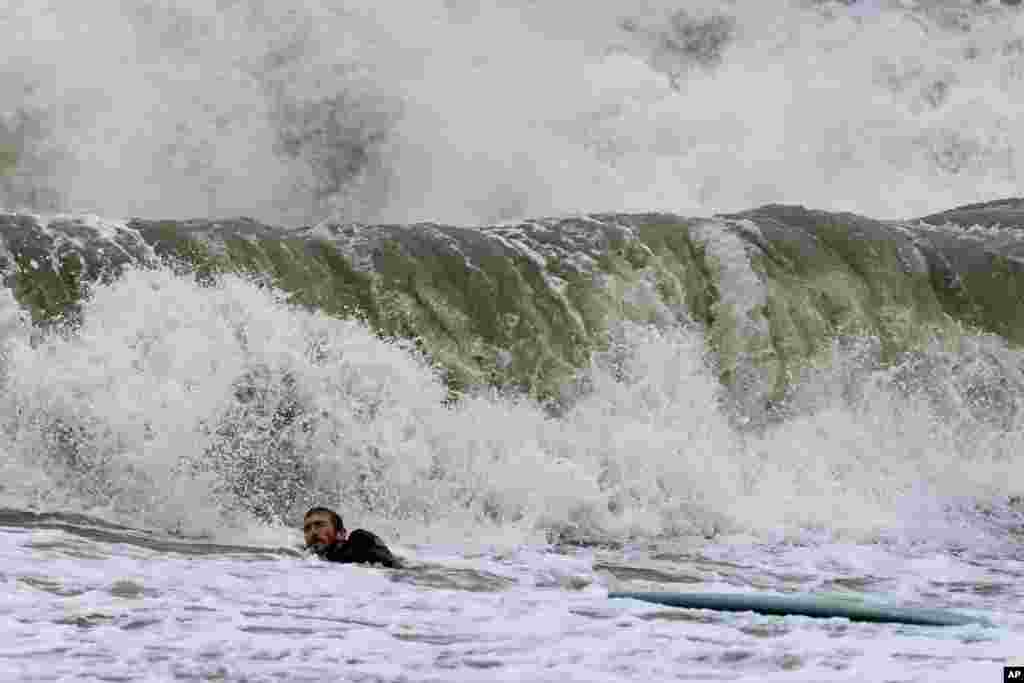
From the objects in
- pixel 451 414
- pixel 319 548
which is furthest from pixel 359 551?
pixel 451 414

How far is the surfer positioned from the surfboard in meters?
1.29

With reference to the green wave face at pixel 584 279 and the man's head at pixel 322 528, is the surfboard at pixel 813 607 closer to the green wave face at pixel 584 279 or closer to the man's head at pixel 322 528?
the man's head at pixel 322 528

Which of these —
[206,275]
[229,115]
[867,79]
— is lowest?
[206,275]

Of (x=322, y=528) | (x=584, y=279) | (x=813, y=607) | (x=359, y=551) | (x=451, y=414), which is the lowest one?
(x=813, y=607)

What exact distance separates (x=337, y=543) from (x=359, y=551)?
145 millimetres

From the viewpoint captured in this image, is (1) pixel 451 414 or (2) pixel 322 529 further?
(1) pixel 451 414

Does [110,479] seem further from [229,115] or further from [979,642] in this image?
[229,115]

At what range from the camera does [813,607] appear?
792 cm

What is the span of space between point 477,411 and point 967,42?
2004cm

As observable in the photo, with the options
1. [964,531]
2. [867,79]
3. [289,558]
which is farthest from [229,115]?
[289,558]

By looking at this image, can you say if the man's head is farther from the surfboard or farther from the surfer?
the surfboard

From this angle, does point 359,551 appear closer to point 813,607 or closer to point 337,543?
point 337,543

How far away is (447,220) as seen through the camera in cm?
2442

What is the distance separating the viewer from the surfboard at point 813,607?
25.7ft
